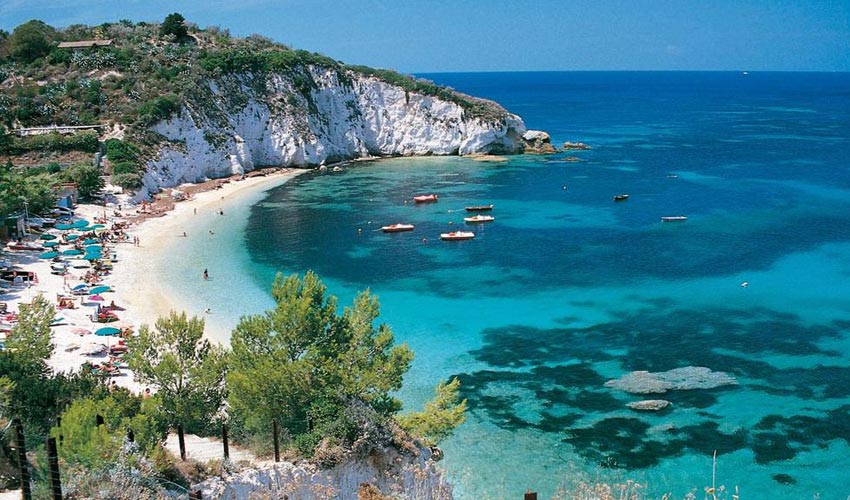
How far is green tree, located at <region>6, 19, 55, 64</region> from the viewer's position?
94.4 metres

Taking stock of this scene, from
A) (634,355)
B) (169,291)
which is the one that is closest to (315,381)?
(634,355)

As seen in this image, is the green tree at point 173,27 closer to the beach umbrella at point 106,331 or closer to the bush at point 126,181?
the bush at point 126,181

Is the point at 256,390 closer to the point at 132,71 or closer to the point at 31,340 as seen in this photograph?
the point at 31,340

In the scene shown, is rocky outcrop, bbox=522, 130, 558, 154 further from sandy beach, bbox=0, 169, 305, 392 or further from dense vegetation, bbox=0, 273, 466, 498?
dense vegetation, bbox=0, 273, 466, 498

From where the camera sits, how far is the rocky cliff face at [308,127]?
85.8m

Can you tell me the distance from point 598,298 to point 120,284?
107 ft

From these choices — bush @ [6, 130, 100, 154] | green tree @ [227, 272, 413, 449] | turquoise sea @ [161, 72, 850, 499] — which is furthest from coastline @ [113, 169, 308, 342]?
green tree @ [227, 272, 413, 449]

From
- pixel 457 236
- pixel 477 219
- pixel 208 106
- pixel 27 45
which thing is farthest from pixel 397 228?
pixel 27 45

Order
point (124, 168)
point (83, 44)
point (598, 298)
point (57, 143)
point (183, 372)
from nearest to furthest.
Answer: point (183, 372), point (598, 298), point (124, 168), point (57, 143), point (83, 44)

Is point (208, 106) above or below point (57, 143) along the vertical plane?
above

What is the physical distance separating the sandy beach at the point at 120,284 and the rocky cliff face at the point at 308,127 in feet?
30.3

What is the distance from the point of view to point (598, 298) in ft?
153

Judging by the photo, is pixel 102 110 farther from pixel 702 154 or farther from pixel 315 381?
pixel 702 154

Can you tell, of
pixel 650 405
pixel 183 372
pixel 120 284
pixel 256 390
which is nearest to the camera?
pixel 256 390
